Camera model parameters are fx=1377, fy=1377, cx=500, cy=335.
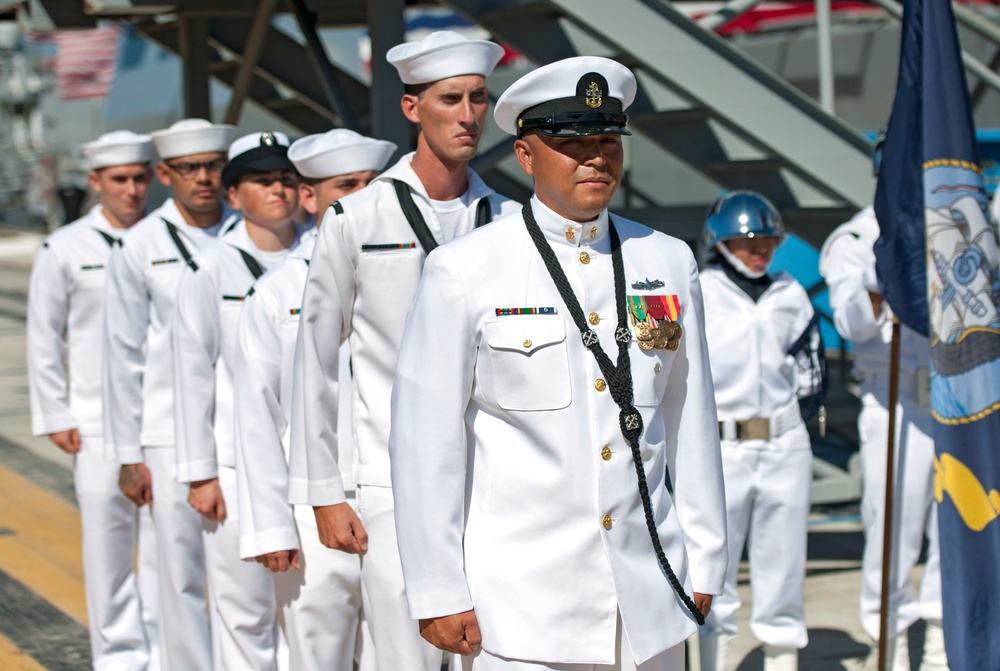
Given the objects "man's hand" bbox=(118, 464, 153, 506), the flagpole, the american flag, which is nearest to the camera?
the flagpole

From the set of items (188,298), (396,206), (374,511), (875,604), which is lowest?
(875,604)

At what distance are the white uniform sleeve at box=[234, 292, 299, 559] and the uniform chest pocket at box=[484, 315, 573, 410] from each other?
144 centimetres

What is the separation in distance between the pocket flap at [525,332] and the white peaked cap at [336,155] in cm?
168

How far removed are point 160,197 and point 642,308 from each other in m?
9.19

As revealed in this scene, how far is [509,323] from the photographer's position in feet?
9.48

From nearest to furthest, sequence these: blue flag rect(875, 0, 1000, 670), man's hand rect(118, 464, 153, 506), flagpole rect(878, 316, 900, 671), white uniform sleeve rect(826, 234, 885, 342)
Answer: blue flag rect(875, 0, 1000, 670) < flagpole rect(878, 316, 900, 671) < man's hand rect(118, 464, 153, 506) < white uniform sleeve rect(826, 234, 885, 342)

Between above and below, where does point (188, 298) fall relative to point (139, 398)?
above

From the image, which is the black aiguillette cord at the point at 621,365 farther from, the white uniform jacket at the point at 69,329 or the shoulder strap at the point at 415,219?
the white uniform jacket at the point at 69,329

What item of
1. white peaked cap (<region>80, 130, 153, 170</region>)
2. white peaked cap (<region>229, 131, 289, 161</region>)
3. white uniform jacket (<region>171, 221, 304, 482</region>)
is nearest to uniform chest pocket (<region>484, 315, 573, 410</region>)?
white uniform jacket (<region>171, 221, 304, 482</region>)

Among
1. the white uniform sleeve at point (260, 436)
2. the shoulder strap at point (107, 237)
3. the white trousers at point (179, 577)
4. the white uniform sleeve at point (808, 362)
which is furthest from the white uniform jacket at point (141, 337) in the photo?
the white uniform sleeve at point (808, 362)

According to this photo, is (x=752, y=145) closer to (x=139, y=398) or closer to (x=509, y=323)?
(x=139, y=398)

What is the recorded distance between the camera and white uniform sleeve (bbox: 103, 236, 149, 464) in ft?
17.7

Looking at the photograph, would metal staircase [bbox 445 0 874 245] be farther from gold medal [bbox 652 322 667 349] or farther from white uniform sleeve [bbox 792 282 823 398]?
gold medal [bbox 652 322 667 349]

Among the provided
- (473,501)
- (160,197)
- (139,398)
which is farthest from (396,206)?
(160,197)
